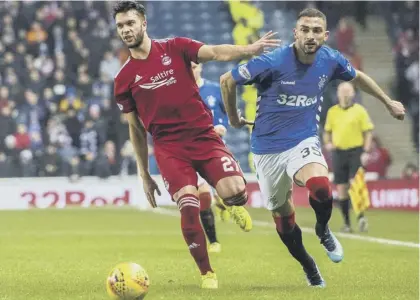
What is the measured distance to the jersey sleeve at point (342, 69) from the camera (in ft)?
28.8

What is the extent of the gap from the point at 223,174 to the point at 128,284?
1465 millimetres

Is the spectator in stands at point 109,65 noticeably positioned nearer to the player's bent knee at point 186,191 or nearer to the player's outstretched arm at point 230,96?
the player's outstretched arm at point 230,96

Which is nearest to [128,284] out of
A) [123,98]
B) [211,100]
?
[123,98]

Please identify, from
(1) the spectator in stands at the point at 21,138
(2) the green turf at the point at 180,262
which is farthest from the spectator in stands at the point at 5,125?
(2) the green turf at the point at 180,262

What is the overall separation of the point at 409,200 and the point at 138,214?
556cm

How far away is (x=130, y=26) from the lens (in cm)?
820

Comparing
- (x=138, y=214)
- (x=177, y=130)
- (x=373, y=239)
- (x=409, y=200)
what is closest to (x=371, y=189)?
(x=409, y=200)

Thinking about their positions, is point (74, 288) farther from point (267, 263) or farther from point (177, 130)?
point (267, 263)

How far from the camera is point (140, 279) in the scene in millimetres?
7398

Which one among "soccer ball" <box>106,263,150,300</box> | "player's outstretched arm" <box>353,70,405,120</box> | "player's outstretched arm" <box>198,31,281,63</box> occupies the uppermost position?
"player's outstretched arm" <box>198,31,281,63</box>

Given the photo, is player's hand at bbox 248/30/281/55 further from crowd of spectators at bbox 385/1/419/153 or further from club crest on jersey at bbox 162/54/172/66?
crowd of spectators at bbox 385/1/419/153

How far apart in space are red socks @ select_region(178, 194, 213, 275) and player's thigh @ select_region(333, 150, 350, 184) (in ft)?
27.8

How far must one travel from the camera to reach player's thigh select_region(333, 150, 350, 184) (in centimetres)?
1655

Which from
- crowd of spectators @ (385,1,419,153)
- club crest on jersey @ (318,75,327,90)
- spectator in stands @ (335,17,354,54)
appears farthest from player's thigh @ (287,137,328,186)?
spectator in stands @ (335,17,354,54)
